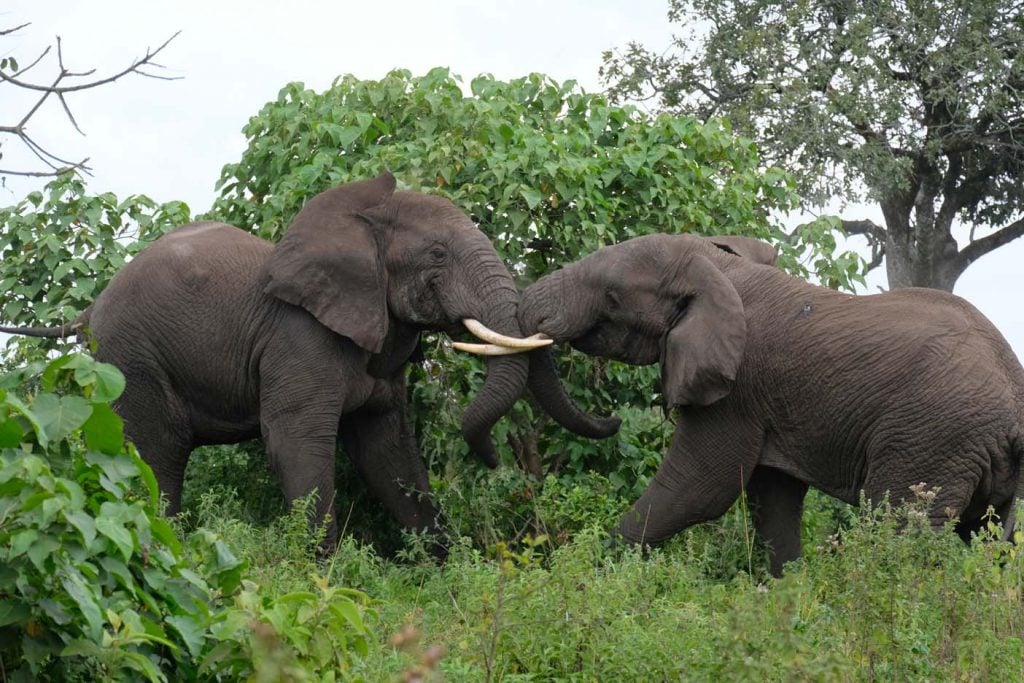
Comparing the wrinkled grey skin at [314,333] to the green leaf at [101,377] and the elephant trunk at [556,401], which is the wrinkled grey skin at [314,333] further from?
the green leaf at [101,377]

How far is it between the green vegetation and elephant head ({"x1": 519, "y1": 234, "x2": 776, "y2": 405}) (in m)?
0.88

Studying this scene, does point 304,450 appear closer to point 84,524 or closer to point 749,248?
point 749,248

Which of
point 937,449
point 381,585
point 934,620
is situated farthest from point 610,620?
point 937,449

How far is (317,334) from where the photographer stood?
29.1 feet

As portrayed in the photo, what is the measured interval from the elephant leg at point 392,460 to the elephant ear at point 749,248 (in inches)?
79.7

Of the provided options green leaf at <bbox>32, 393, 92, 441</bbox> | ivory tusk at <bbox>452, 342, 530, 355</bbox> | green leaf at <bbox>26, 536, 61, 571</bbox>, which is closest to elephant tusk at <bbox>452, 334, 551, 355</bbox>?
ivory tusk at <bbox>452, 342, 530, 355</bbox>

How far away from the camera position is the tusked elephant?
28.9 ft

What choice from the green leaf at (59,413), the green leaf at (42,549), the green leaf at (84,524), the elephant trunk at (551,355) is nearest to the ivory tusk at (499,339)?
the elephant trunk at (551,355)

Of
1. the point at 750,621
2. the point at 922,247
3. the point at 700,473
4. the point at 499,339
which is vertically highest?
the point at 922,247

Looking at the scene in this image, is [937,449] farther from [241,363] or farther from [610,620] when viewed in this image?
[241,363]

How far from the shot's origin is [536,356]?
9008mm

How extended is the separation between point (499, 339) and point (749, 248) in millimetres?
1638

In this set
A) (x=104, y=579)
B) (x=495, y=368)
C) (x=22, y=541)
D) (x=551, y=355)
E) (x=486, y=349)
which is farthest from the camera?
(x=551, y=355)

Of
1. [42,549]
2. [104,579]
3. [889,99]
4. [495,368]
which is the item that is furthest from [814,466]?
[889,99]
